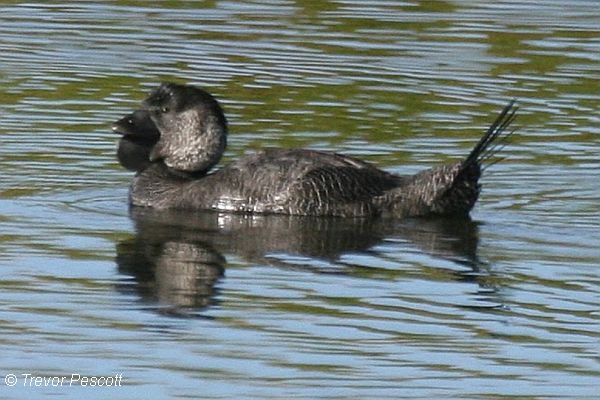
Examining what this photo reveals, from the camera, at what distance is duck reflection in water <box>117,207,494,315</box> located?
12.9 metres

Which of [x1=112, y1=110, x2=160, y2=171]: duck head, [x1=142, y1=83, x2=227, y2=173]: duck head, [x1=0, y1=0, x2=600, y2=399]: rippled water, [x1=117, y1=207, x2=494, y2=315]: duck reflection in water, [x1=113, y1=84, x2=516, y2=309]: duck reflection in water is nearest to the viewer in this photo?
[x1=0, y1=0, x2=600, y2=399]: rippled water

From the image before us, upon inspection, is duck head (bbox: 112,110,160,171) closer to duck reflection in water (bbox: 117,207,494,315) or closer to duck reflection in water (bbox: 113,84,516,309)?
duck reflection in water (bbox: 113,84,516,309)

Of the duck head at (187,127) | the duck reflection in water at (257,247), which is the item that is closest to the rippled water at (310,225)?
the duck reflection in water at (257,247)

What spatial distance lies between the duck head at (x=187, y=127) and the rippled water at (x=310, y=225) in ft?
1.65

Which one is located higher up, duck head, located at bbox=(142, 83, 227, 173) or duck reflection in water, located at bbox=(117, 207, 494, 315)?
duck head, located at bbox=(142, 83, 227, 173)

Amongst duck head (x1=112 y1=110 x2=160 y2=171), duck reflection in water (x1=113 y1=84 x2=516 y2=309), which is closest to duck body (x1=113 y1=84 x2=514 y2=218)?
duck reflection in water (x1=113 y1=84 x2=516 y2=309)

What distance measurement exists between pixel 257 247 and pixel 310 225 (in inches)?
35.4

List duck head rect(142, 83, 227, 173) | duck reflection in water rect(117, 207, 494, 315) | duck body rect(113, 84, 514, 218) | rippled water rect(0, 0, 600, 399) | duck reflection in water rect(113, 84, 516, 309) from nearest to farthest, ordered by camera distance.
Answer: rippled water rect(0, 0, 600, 399), duck reflection in water rect(117, 207, 494, 315), duck reflection in water rect(113, 84, 516, 309), duck body rect(113, 84, 514, 218), duck head rect(142, 83, 227, 173)

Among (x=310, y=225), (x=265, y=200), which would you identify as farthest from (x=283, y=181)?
(x=310, y=225)

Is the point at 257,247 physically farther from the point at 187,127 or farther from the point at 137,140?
the point at 137,140

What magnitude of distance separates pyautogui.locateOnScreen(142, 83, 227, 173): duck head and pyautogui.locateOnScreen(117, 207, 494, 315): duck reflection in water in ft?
2.20

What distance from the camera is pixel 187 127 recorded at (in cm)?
1581

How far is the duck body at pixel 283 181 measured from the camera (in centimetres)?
1492

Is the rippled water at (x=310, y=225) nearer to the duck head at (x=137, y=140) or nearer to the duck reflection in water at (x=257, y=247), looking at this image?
the duck reflection in water at (x=257, y=247)
